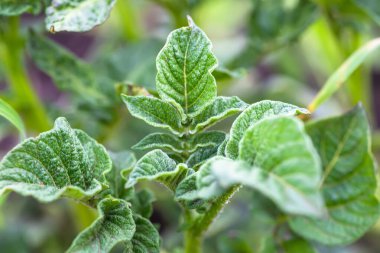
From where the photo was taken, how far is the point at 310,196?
56 cm

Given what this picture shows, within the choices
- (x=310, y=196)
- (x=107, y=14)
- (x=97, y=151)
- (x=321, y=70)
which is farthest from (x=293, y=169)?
(x=321, y=70)

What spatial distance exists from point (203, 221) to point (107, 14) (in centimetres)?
36

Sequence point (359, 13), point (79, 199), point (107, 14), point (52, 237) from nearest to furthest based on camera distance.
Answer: point (79, 199)
point (107, 14)
point (359, 13)
point (52, 237)

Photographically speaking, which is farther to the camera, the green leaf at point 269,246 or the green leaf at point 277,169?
the green leaf at point 269,246

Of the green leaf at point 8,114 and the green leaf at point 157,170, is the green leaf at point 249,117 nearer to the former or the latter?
the green leaf at point 157,170

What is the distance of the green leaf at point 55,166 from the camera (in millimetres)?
726

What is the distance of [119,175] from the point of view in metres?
0.88

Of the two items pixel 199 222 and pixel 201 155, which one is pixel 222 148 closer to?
pixel 201 155

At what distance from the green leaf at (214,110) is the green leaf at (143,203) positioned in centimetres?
15

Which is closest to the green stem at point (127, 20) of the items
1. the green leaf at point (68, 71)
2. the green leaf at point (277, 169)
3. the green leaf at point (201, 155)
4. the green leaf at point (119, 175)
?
the green leaf at point (68, 71)

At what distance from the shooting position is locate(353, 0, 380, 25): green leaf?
1.25 metres

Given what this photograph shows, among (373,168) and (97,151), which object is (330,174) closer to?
(373,168)

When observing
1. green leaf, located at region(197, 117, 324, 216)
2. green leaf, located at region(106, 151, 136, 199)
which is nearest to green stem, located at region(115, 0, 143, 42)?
green leaf, located at region(106, 151, 136, 199)

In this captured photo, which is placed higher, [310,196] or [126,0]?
[310,196]
